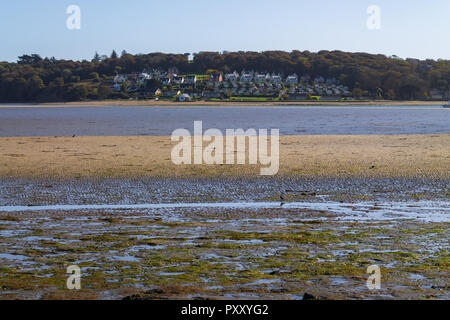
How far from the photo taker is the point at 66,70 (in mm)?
→ 177250

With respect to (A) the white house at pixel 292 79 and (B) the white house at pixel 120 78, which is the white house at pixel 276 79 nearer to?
(A) the white house at pixel 292 79

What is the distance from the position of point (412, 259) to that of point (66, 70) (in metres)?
178

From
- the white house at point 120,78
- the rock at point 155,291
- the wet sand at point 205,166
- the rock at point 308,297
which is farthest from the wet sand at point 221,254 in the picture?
the white house at point 120,78

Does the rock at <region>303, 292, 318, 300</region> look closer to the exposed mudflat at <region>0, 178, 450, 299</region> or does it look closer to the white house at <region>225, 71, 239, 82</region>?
the exposed mudflat at <region>0, 178, 450, 299</region>

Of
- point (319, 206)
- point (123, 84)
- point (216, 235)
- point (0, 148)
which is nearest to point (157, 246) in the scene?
point (216, 235)

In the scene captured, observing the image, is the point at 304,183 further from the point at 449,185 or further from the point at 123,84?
the point at 123,84

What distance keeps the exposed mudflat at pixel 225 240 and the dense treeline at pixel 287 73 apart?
448 feet

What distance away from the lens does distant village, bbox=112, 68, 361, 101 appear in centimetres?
15238

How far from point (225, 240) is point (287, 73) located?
184517 mm

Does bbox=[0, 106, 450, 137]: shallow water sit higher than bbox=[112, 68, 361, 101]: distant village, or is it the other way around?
bbox=[112, 68, 361, 101]: distant village

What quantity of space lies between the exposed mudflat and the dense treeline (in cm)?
13656

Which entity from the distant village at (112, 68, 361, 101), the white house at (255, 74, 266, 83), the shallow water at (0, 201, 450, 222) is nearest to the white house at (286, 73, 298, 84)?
the distant village at (112, 68, 361, 101)

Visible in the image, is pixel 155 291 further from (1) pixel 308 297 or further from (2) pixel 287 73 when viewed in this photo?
(2) pixel 287 73

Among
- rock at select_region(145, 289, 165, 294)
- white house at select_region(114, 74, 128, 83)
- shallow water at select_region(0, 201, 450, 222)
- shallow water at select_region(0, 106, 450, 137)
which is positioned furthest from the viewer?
white house at select_region(114, 74, 128, 83)
